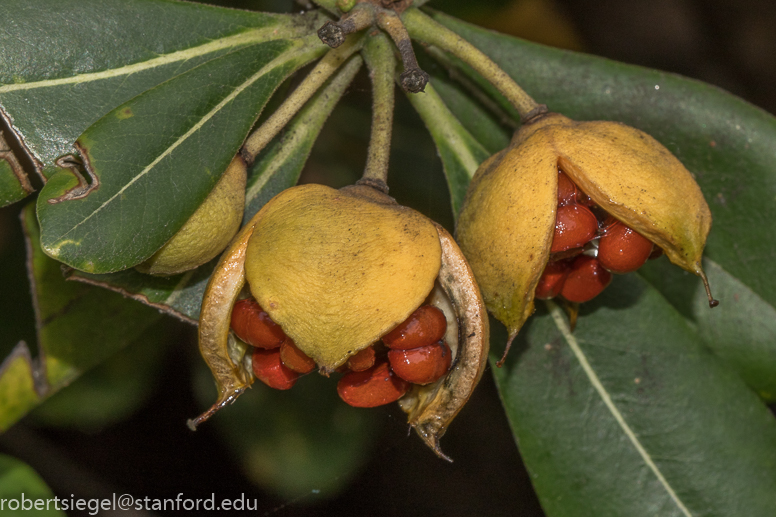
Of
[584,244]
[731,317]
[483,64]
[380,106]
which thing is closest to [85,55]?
[380,106]

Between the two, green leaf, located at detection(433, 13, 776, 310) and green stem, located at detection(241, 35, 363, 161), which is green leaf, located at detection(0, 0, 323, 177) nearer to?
green stem, located at detection(241, 35, 363, 161)

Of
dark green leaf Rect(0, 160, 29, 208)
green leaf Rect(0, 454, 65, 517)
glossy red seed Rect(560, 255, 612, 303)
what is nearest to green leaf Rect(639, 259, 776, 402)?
glossy red seed Rect(560, 255, 612, 303)

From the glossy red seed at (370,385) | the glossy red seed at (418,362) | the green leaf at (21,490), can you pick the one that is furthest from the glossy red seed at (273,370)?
the green leaf at (21,490)

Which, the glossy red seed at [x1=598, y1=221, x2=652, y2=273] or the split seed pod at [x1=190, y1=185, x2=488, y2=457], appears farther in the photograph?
the glossy red seed at [x1=598, y1=221, x2=652, y2=273]

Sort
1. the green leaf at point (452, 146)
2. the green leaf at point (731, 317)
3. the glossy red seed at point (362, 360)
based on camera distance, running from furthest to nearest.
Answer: the green leaf at point (731, 317) → the green leaf at point (452, 146) → the glossy red seed at point (362, 360)

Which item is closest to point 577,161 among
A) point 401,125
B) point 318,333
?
point 318,333

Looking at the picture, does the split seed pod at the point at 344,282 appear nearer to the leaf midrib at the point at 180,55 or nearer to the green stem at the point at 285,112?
the green stem at the point at 285,112
